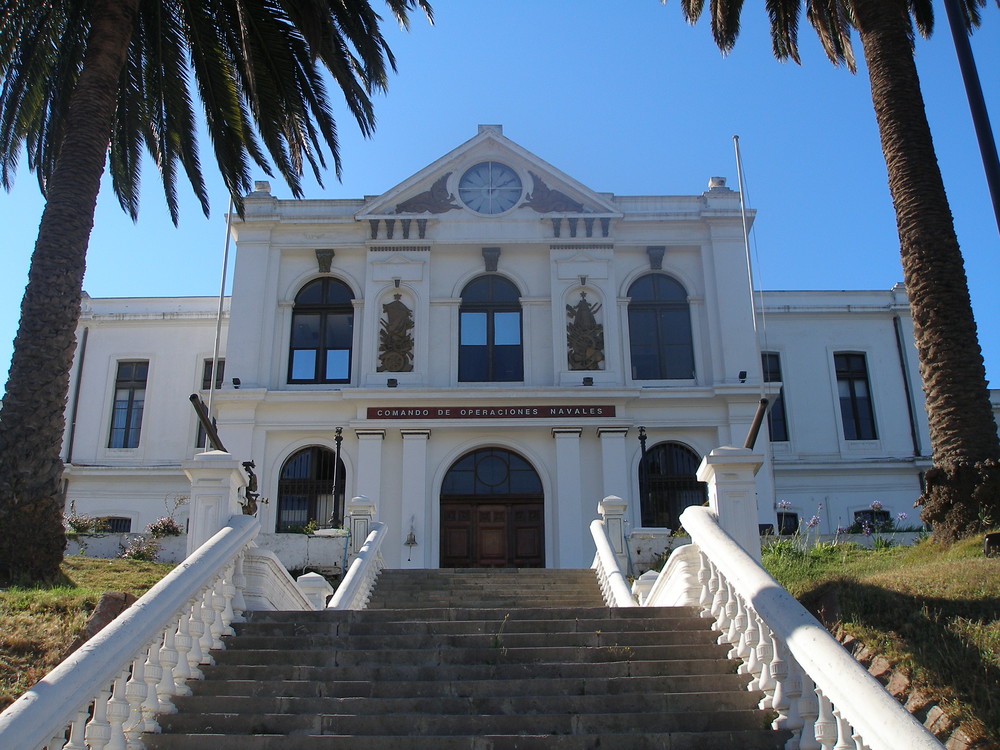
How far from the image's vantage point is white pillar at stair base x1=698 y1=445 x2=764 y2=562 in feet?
30.9

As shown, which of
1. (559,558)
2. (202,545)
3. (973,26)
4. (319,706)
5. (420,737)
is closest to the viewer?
(420,737)

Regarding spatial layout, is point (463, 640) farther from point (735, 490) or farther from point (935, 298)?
point (935, 298)

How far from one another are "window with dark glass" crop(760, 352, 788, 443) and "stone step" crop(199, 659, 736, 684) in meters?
22.1

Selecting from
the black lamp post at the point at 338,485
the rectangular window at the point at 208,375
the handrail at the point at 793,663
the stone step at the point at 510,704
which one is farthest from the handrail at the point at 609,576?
the rectangular window at the point at 208,375

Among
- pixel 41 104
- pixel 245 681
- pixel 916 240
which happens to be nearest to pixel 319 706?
pixel 245 681

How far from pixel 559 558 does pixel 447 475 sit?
11.5ft

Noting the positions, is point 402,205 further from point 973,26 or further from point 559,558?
point 973,26

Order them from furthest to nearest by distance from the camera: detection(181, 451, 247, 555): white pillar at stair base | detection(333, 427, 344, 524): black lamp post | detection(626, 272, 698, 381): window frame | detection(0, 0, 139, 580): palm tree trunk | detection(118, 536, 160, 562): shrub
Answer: detection(626, 272, 698, 381): window frame < detection(333, 427, 344, 524): black lamp post < detection(118, 536, 160, 562): shrub < detection(0, 0, 139, 580): palm tree trunk < detection(181, 451, 247, 555): white pillar at stair base

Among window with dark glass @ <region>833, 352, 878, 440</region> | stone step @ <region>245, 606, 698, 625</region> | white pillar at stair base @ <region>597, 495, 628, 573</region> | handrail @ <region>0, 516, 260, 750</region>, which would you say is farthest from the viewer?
window with dark glass @ <region>833, 352, 878, 440</region>

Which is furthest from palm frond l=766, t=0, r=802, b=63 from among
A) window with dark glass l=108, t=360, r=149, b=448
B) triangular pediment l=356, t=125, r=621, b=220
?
window with dark glass l=108, t=360, r=149, b=448

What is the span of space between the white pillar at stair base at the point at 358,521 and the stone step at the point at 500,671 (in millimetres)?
10138

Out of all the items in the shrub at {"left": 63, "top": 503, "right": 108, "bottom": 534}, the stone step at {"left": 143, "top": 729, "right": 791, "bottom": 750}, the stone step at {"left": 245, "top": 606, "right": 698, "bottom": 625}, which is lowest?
the stone step at {"left": 143, "top": 729, "right": 791, "bottom": 750}

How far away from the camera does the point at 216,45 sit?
15.1 meters

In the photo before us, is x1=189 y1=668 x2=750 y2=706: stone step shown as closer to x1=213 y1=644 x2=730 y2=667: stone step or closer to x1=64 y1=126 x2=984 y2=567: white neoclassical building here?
x1=213 y1=644 x2=730 y2=667: stone step
